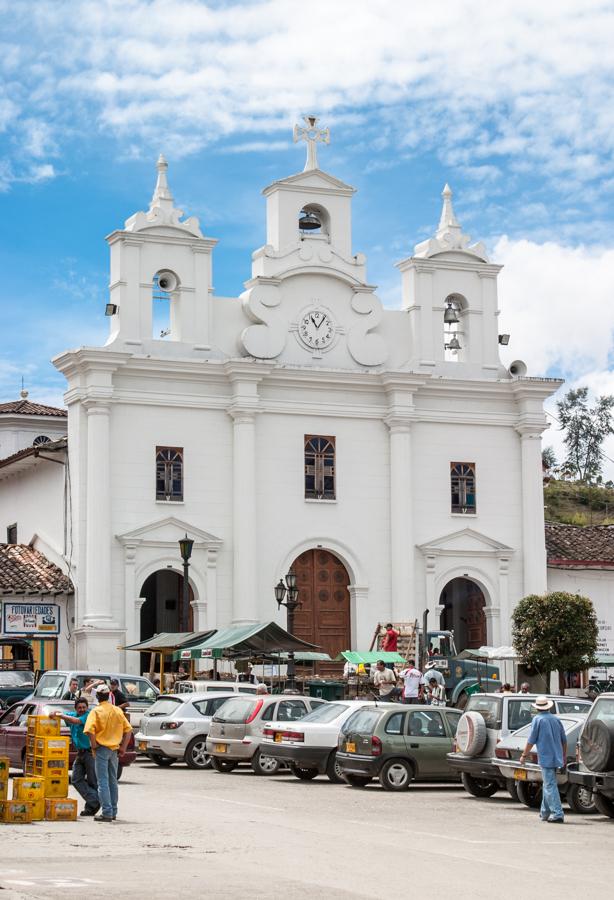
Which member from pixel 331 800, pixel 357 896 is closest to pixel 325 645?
pixel 331 800

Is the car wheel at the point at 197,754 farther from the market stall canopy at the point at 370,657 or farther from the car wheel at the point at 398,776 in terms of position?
the market stall canopy at the point at 370,657

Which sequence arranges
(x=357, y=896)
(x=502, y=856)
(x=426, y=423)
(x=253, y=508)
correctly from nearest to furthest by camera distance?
(x=357, y=896)
(x=502, y=856)
(x=253, y=508)
(x=426, y=423)

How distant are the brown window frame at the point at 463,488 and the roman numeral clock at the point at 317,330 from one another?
493 cm

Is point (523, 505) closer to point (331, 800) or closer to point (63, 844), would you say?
point (331, 800)

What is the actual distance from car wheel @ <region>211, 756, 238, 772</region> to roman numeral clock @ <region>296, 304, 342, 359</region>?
1776 centimetres

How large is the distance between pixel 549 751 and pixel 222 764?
8669mm

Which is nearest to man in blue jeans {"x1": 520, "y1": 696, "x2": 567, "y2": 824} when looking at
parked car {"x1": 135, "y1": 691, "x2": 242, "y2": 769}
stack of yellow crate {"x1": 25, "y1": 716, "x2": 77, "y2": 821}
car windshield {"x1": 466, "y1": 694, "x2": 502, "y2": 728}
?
car windshield {"x1": 466, "y1": 694, "x2": 502, "y2": 728}

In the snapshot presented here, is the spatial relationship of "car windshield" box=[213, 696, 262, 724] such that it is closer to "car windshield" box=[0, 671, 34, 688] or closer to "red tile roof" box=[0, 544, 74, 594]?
"car windshield" box=[0, 671, 34, 688]

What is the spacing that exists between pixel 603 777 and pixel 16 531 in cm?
3026

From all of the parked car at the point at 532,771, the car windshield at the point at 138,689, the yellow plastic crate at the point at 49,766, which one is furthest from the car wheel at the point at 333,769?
the yellow plastic crate at the point at 49,766

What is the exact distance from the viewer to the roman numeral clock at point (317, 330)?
140 ft

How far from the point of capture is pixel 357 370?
141 ft

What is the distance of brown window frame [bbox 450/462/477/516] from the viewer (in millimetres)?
43812

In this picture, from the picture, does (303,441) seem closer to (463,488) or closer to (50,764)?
(463,488)
